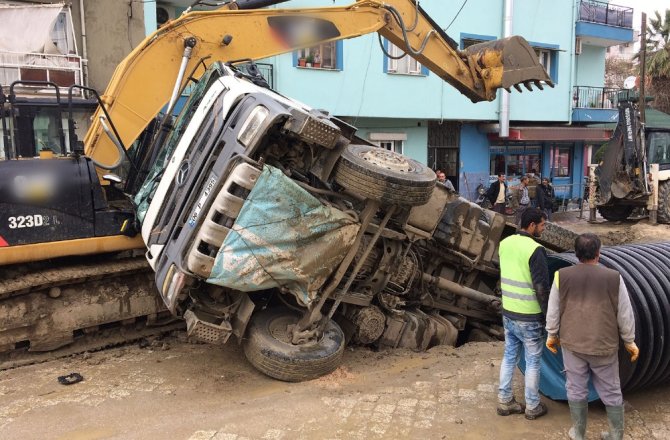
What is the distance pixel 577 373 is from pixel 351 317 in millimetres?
2490

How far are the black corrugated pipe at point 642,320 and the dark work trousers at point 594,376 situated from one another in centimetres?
44

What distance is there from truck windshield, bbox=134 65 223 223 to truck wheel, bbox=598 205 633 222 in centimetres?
1442

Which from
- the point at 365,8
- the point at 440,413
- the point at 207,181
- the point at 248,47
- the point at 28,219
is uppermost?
the point at 365,8

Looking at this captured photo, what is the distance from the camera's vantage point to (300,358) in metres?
5.31

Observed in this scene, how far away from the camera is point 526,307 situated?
4.46m

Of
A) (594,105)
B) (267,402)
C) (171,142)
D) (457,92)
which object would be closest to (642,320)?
(267,402)

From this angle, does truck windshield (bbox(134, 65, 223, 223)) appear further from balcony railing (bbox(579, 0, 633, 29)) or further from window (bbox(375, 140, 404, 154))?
balcony railing (bbox(579, 0, 633, 29))

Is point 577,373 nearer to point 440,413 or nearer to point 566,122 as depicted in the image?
point 440,413

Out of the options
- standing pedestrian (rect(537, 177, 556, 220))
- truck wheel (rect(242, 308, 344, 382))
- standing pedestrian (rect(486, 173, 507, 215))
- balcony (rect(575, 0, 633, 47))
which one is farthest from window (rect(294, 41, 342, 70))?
truck wheel (rect(242, 308, 344, 382))

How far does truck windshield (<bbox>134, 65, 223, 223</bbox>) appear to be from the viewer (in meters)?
5.86

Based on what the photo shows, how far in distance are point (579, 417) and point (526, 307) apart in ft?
2.71

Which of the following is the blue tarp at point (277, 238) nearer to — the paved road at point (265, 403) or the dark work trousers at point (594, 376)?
the paved road at point (265, 403)

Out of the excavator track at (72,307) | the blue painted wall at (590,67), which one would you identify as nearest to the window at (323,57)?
the excavator track at (72,307)

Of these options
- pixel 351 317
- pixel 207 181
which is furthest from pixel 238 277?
pixel 351 317
